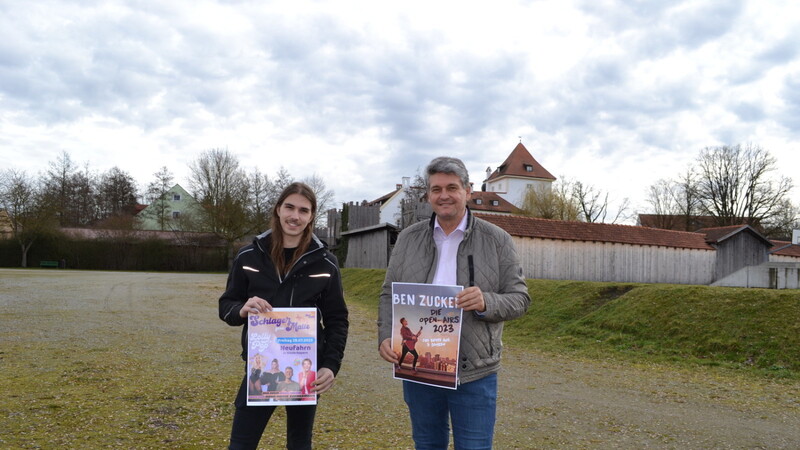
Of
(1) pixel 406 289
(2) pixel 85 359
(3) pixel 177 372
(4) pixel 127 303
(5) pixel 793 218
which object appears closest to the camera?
(1) pixel 406 289

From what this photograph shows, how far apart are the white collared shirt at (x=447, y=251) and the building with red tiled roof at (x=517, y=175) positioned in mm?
82461

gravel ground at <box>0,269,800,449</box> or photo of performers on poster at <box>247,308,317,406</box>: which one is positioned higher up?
photo of performers on poster at <box>247,308,317,406</box>

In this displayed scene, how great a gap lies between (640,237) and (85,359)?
22.7 m

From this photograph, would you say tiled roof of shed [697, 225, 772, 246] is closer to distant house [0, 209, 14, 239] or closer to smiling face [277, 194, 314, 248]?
smiling face [277, 194, 314, 248]

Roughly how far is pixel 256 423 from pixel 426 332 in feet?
3.78

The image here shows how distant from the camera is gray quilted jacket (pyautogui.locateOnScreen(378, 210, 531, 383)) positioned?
9.69ft

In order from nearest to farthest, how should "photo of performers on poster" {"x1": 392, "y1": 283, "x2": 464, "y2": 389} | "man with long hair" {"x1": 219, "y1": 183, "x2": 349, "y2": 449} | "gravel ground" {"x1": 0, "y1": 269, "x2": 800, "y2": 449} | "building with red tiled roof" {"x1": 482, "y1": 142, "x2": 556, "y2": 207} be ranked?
"photo of performers on poster" {"x1": 392, "y1": 283, "x2": 464, "y2": 389} → "man with long hair" {"x1": 219, "y1": 183, "x2": 349, "y2": 449} → "gravel ground" {"x1": 0, "y1": 269, "x2": 800, "y2": 449} → "building with red tiled roof" {"x1": 482, "y1": 142, "x2": 556, "y2": 207}

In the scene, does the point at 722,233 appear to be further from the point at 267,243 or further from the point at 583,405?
the point at 267,243

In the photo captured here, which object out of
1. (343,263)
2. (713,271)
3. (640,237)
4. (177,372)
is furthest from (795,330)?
(343,263)

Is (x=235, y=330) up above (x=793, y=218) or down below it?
below

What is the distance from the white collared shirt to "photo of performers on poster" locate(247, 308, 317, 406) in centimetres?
76

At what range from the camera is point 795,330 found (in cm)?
1011

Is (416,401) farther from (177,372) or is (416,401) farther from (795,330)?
(795,330)

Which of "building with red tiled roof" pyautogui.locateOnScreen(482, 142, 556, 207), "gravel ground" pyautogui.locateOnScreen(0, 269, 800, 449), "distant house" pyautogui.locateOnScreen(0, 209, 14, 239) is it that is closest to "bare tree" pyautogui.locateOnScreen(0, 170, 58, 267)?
"distant house" pyautogui.locateOnScreen(0, 209, 14, 239)
